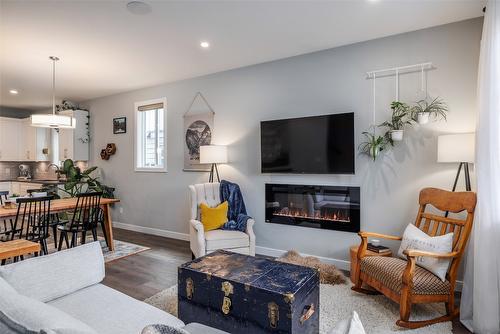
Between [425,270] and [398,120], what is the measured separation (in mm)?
1553

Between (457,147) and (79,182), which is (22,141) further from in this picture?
(457,147)

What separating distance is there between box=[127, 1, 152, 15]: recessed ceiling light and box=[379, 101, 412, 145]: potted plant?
2.64 meters

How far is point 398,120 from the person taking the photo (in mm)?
3100

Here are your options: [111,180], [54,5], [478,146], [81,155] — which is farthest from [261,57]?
[81,155]

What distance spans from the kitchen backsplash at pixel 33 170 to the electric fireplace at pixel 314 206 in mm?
5962

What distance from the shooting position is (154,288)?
2.96m

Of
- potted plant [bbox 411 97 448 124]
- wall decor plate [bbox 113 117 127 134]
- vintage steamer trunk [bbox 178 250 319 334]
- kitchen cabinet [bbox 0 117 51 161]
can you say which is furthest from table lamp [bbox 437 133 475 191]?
kitchen cabinet [bbox 0 117 51 161]

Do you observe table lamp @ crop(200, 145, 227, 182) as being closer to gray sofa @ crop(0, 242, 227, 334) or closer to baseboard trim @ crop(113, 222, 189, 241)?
baseboard trim @ crop(113, 222, 189, 241)

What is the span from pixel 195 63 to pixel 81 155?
12.4 feet

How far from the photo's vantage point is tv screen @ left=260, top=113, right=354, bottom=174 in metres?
3.36

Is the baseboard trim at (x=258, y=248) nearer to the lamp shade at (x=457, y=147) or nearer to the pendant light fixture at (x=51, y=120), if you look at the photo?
the lamp shade at (x=457, y=147)

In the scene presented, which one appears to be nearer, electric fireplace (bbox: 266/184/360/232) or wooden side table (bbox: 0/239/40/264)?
wooden side table (bbox: 0/239/40/264)

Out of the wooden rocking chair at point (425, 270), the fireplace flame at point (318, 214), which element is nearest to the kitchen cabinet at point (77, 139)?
the fireplace flame at point (318, 214)

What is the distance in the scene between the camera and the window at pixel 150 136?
203 inches
